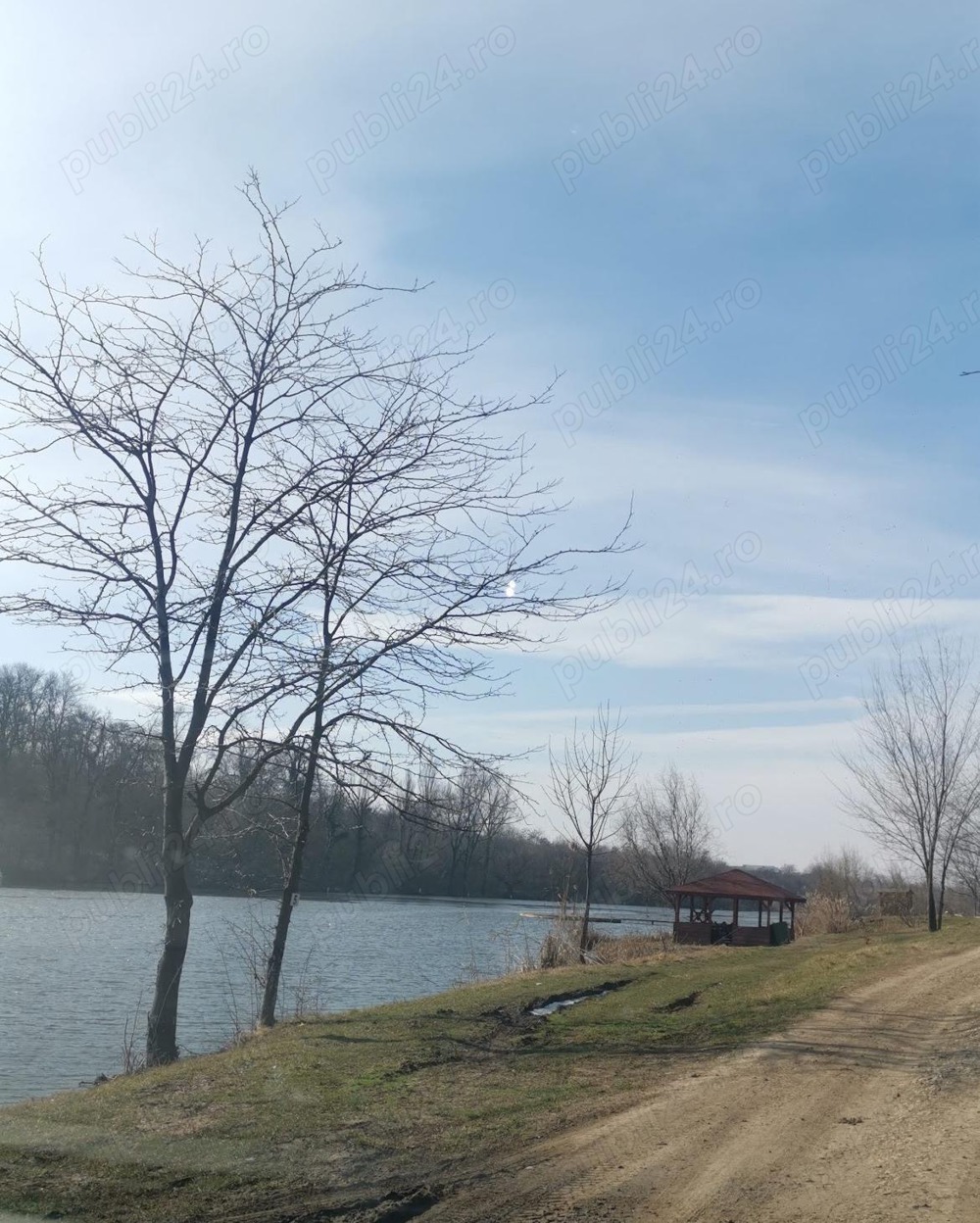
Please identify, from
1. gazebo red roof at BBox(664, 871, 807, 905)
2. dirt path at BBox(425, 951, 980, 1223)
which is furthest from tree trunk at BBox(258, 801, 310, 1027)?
gazebo red roof at BBox(664, 871, 807, 905)

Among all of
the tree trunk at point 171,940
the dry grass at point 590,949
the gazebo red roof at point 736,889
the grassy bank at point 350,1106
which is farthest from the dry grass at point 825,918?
the tree trunk at point 171,940

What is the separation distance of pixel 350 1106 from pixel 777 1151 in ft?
10.4

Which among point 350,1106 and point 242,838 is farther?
point 242,838

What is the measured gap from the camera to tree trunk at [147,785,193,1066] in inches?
425

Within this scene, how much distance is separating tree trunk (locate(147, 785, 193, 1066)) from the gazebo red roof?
76.3ft

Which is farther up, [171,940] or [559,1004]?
[171,940]

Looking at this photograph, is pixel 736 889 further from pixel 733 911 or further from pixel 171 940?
pixel 171 940

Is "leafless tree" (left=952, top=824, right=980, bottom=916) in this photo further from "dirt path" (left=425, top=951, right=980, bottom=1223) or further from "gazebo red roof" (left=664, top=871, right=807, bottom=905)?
"dirt path" (left=425, top=951, right=980, bottom=1223)

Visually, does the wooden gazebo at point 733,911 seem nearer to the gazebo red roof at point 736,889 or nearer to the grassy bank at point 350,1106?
the gazebo red roof at point 736,889

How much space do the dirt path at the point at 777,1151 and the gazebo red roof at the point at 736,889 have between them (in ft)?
77.7

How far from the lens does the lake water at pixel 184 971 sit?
14.6 metres

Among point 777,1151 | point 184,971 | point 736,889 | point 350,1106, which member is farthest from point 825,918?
point 777,1151

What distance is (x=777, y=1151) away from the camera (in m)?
6.32

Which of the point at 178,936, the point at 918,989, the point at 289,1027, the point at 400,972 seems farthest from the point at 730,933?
the point at 178,936
